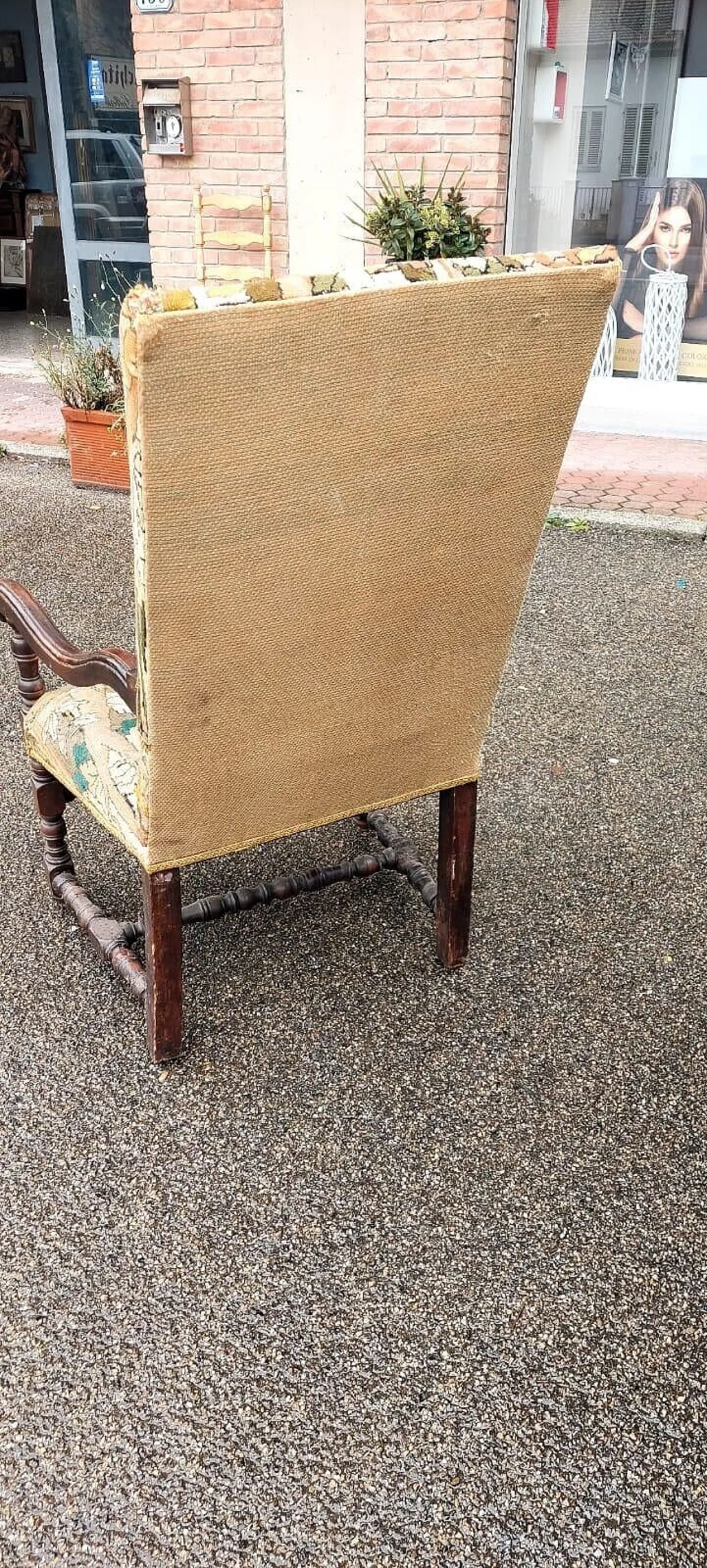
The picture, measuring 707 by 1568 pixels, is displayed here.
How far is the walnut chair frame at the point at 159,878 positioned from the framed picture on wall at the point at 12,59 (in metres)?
10.2

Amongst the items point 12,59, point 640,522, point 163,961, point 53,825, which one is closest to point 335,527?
point 163,961

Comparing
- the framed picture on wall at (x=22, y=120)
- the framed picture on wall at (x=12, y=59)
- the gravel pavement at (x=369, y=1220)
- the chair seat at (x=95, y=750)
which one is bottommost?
the gravel pavement at (x=369, y=1220)

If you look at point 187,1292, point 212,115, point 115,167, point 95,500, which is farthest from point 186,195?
point 187,1292

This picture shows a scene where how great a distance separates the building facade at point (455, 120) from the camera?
559 centimetres

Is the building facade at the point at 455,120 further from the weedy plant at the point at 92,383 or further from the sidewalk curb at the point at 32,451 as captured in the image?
the sidewalk curb at the point at 32,451

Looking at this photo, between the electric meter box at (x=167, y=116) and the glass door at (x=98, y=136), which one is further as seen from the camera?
the glass door at (x=98, y=136)

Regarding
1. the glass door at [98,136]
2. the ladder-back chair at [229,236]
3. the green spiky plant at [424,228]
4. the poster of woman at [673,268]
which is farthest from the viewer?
the glass door at [98,136]

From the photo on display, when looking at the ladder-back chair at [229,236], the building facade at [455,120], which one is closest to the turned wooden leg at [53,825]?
the building facade at [455,120]

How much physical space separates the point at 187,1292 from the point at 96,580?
3184 millimetres

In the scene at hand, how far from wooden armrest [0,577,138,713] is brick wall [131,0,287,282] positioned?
4.56 metres

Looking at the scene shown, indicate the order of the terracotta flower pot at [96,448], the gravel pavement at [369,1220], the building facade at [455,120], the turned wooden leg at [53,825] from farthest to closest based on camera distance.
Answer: the building facade at [455,120]
the terracotta flower pot at [96,448]
the turned wooden leg at [53,825]
the gravel pavement at [369,1220]

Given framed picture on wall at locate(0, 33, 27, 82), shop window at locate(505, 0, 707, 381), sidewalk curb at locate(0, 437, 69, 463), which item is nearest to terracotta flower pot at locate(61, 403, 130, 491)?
sidewalk curb at locate(0, 437, 69, 463)

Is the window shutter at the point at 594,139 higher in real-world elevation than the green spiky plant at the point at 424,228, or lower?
higher

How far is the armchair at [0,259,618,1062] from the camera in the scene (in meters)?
1.43
